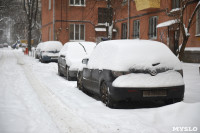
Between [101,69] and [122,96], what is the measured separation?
118cm

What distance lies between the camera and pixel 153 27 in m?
25.8

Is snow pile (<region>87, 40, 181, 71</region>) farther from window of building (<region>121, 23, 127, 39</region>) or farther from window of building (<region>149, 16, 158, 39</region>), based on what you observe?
window of building (<region>121, 23, 127, 39</region>)

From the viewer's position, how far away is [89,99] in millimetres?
8516

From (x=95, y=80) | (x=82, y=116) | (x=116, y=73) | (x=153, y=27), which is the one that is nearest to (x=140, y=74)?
(x=116, y=73)

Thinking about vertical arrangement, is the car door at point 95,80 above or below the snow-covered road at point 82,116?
above

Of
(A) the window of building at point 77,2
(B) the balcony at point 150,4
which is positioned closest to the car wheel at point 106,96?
(B) the balcony at point 150,4

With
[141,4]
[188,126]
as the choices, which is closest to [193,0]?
[141,4]

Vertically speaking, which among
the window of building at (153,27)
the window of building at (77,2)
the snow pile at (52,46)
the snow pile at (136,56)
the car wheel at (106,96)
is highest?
the window of building at (77,2)

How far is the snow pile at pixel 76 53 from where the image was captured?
41.8ft

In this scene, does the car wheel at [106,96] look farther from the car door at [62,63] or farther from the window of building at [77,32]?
the window of building at [77,32]

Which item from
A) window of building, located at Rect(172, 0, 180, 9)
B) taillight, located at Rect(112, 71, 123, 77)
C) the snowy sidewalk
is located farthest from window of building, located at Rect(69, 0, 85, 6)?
taillight, located at Rect(112, 71, 123, 77)

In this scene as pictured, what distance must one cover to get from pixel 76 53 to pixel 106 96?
6.50 m

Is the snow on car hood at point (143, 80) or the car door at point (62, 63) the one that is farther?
the car door at point (62, 63)

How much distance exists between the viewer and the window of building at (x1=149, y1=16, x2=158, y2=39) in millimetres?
25469
